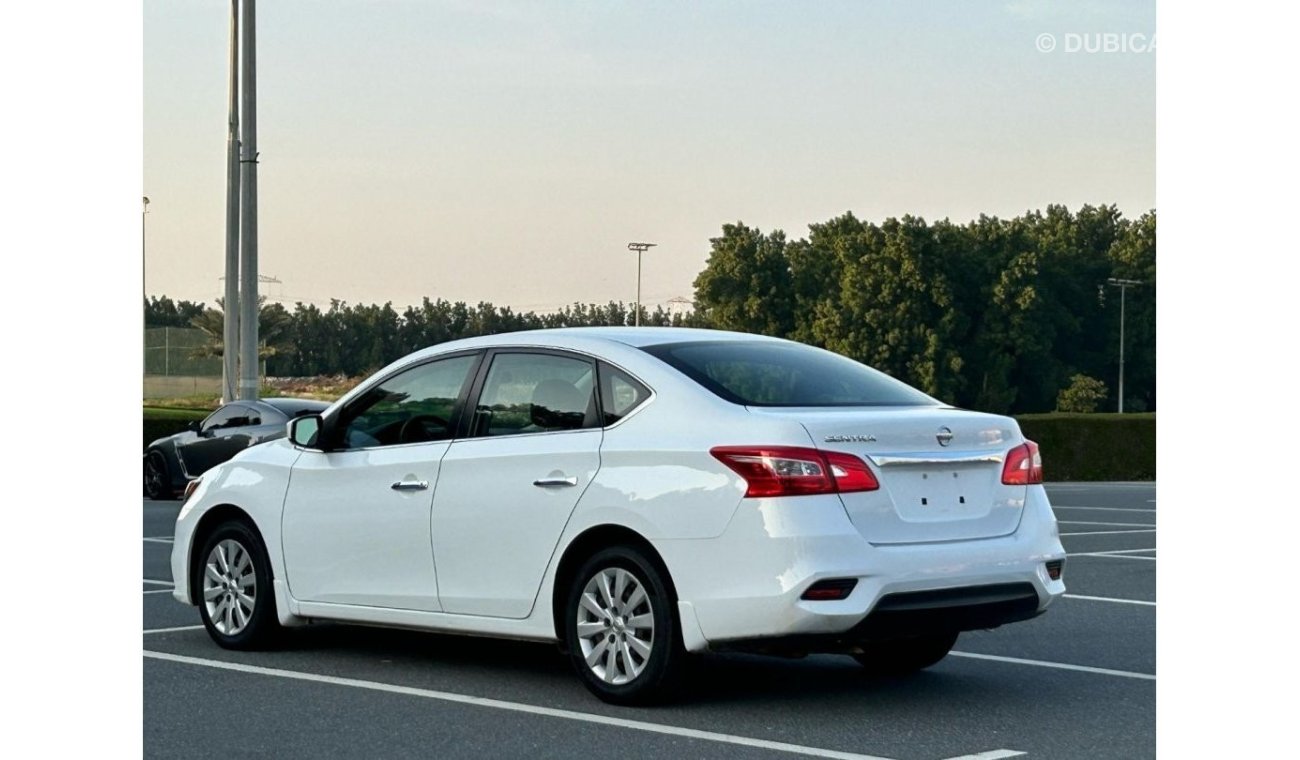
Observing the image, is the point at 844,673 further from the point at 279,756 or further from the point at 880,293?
the point at 880,293

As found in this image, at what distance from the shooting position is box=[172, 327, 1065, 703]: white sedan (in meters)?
6.83

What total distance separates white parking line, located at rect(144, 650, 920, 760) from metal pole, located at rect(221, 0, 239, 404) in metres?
20.5

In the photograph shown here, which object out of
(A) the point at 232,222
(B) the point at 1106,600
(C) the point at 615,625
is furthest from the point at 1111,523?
(A) the point at 232,222

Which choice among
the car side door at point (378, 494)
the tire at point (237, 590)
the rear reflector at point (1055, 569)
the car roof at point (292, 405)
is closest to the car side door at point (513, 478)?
the car side door at point (378, 494)

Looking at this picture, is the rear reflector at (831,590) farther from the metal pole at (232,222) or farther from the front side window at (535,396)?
the metal pole at (232,222)

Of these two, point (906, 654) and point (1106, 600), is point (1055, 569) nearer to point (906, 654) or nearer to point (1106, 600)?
point (906, 654)

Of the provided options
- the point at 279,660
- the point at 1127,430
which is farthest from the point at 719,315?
the point at 279,660

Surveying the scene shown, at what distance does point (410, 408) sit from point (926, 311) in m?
80.4

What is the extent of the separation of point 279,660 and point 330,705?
1.38m

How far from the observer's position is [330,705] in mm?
7383

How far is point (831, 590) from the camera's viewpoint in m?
6.75

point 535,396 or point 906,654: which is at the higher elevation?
point 535,396

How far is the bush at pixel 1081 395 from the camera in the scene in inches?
3292

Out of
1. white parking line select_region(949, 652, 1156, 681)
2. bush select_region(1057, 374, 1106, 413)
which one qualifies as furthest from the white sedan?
bush select_region(1057, 374, 1106, 413)
